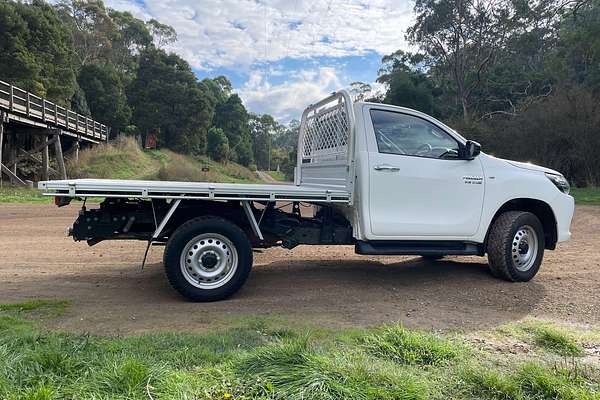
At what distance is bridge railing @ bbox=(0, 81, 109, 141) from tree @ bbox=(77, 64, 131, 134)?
24.4 feet

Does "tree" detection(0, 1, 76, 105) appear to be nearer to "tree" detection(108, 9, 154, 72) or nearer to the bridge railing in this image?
the bridge railing

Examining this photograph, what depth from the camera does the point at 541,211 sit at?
246 inches

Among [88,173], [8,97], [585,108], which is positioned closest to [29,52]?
[88,173]

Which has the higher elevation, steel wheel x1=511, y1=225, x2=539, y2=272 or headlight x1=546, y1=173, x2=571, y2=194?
headlight x1=546, y1=173, x2=571, y2=194

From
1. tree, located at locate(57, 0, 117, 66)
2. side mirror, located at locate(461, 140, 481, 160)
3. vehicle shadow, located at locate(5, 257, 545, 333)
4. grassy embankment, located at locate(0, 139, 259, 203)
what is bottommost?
vehicle shadow, located at locate(5, 257, 545, 333)

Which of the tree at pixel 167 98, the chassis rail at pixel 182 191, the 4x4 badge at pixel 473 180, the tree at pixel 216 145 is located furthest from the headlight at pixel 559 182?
the tree at pixel 216 145

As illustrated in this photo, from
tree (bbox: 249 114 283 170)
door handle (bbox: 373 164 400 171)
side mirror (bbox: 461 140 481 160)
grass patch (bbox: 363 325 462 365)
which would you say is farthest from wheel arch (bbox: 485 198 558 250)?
tree (bbox: 249 114 283 170)

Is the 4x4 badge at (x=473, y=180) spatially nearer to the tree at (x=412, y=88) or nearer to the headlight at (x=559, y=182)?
the headlight at (x=559, y=182)

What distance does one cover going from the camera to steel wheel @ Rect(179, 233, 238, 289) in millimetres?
4859

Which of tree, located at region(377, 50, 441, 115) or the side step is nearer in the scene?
the side step

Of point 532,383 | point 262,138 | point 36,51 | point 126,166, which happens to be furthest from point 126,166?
point 262,138

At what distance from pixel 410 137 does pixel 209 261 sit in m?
2.81

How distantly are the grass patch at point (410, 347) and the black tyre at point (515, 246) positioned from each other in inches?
96.3

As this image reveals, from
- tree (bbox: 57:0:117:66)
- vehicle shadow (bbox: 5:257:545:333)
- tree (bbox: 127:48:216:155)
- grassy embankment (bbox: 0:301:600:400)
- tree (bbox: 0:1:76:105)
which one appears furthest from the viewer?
tree (bbox: 57:0:117:66)
